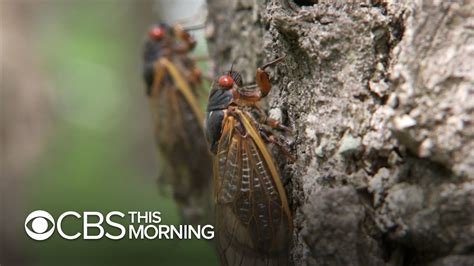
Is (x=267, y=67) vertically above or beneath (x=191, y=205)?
above

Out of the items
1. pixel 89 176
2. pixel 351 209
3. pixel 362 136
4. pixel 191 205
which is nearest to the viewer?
pixel 351 209

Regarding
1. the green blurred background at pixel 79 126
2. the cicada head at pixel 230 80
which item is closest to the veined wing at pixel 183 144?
the green blurred background at pixel 79 126

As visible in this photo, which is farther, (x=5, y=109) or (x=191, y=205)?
(x=5, y=109)

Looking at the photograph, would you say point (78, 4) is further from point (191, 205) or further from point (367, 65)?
point (367, 65)

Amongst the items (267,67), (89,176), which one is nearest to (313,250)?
(267,67)

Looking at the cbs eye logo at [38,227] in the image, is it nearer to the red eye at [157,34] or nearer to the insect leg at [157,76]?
the insect leg at [157,76]

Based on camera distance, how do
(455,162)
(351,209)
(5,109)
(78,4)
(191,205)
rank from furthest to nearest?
(78,4)
(5,109)
(191,205)
(351,209)
(455,162)

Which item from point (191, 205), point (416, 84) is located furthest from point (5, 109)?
point (416, 84)

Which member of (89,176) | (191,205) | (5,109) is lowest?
(89,176)
